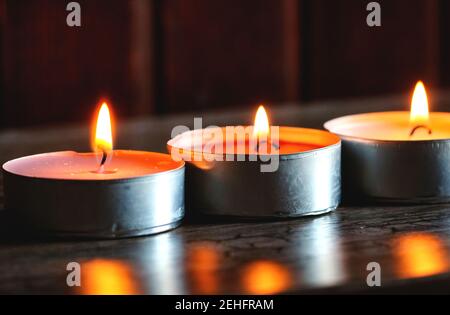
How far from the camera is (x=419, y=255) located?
2.29ft

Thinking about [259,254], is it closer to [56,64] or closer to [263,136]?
[263,136]

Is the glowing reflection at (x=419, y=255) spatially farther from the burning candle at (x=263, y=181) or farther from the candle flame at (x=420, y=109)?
the candle flame at (x=420, y=109)

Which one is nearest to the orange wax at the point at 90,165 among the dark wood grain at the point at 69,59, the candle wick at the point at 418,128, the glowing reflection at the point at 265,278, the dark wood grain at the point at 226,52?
the glowing reflection at the point at 265,278

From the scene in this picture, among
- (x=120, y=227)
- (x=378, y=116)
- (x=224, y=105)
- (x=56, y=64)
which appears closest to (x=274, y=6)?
(x=224, y=105)

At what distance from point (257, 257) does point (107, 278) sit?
4.8 inches

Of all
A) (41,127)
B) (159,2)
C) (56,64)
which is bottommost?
(41,127)

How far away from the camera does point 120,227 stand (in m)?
0.74

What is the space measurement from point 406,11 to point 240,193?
1417 mm

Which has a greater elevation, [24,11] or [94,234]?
[24,11]

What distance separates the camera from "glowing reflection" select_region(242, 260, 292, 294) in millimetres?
612

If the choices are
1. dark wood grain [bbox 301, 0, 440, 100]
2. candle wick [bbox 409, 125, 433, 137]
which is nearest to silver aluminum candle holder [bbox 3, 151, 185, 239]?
candle wick [bbox 409, 125, 433, 137]

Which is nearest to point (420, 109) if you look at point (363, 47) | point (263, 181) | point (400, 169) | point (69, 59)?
point (400, 169)

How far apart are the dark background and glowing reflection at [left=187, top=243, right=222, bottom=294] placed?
112 centimetres

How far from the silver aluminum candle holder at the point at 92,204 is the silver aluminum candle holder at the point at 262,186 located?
4 centimetres
